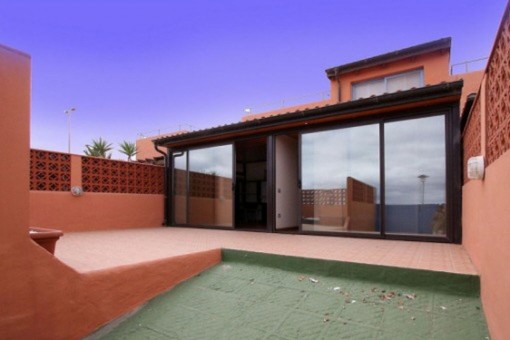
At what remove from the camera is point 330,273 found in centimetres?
419

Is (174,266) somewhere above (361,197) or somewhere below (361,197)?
below

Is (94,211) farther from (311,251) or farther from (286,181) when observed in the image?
(311,251)

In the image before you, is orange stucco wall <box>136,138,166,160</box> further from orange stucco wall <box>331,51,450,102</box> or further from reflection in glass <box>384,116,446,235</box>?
reflection in glass <box>384,116,446,235</box>

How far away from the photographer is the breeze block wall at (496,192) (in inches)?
83.8

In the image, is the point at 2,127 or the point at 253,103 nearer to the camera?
the point at 2,127

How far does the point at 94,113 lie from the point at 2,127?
87.4ft

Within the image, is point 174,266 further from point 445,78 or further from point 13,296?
point 445,78

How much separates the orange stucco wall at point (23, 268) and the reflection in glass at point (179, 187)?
6412 mm

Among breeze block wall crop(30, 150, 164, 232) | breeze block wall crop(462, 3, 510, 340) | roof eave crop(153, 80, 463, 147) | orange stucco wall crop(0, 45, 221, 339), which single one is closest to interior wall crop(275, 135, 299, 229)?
roof eave crop(153, 80, 463, 147)

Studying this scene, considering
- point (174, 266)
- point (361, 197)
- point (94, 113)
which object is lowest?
point (174, 266)

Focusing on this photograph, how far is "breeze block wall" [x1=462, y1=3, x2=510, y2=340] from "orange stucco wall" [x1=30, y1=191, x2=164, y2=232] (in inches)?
346

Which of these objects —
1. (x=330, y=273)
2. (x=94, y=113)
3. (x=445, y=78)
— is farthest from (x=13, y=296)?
(x=94, y=113)

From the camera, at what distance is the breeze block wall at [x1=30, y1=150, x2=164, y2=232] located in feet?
25.6

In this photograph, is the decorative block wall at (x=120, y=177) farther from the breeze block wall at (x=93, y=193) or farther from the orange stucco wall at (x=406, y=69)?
the orange stucco wall at (x=406, y=69)
